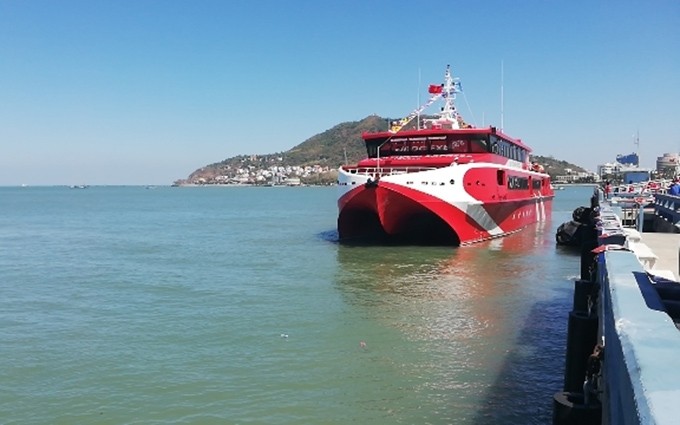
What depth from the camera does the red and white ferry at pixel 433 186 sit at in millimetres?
21906

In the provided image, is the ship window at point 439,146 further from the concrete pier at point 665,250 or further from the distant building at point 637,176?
the distant building at point 637,176

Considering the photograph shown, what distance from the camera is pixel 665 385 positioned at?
81.3 inches

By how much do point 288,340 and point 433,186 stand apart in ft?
39.9

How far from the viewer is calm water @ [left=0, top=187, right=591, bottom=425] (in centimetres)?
793

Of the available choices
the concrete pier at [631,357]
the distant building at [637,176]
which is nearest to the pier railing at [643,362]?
the concrete pier at [631,357]

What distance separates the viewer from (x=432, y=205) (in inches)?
862

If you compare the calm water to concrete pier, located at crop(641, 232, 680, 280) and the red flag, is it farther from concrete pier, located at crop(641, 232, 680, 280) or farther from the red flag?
the red flag

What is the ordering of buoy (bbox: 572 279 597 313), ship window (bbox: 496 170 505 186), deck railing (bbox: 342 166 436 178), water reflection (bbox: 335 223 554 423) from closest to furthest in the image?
buoy (bbox: 572 279 597 313)
water reflection (bbox: 335 223 554 423)
deck railing (bbox: 342 166 436 178)
ship window (bbox: 496 170 505 186)

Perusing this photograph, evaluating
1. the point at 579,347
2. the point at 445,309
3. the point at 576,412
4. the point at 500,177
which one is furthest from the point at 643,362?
the point at 500,177

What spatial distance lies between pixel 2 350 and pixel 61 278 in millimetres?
8965

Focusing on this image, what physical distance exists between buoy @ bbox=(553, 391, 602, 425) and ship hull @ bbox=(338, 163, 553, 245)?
1686 cm

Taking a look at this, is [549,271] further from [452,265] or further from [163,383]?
[163,383]

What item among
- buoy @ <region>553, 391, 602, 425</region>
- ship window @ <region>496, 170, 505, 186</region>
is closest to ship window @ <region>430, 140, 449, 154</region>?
ship window @ <region>496, 170, 505, 186</region>

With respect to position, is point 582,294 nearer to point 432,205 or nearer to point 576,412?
point 576,412
